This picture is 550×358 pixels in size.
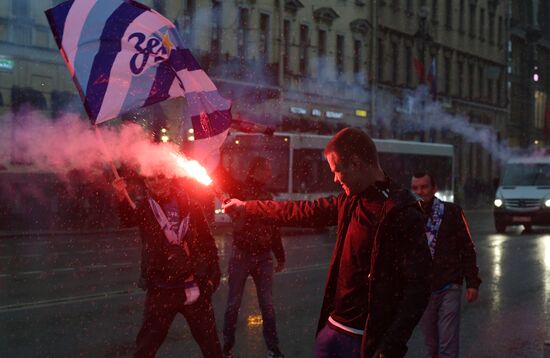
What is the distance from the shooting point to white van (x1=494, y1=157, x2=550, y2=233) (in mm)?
25922

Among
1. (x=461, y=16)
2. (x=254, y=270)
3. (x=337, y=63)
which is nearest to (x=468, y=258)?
(x=254, y=270)

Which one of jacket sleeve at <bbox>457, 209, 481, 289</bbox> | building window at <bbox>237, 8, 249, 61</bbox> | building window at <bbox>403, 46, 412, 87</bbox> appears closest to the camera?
jacket sleeve at <bbox>457, 209, 481, 289</bbox>

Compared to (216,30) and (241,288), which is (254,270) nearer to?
(241,288)

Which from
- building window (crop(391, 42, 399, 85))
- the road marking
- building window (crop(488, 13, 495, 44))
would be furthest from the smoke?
building window (crop(488, 13, 495, 44))

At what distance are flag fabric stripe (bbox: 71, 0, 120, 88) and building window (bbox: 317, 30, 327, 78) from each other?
3328 centimetres

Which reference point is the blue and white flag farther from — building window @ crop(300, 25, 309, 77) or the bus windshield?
building window @ crop(300, 25, 309, 77)

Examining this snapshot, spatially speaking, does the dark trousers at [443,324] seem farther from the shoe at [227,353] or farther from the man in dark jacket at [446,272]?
the shoe at [227,353]

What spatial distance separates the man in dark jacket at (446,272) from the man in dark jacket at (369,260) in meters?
2.05

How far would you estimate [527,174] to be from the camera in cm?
2698

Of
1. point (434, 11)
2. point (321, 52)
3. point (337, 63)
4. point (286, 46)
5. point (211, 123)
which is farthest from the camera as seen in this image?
point (434, 11)

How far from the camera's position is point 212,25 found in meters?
28.6

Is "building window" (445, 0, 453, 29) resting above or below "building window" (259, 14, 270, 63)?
above

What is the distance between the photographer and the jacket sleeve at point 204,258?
18.6 feet

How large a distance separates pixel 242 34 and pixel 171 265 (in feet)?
86.9
